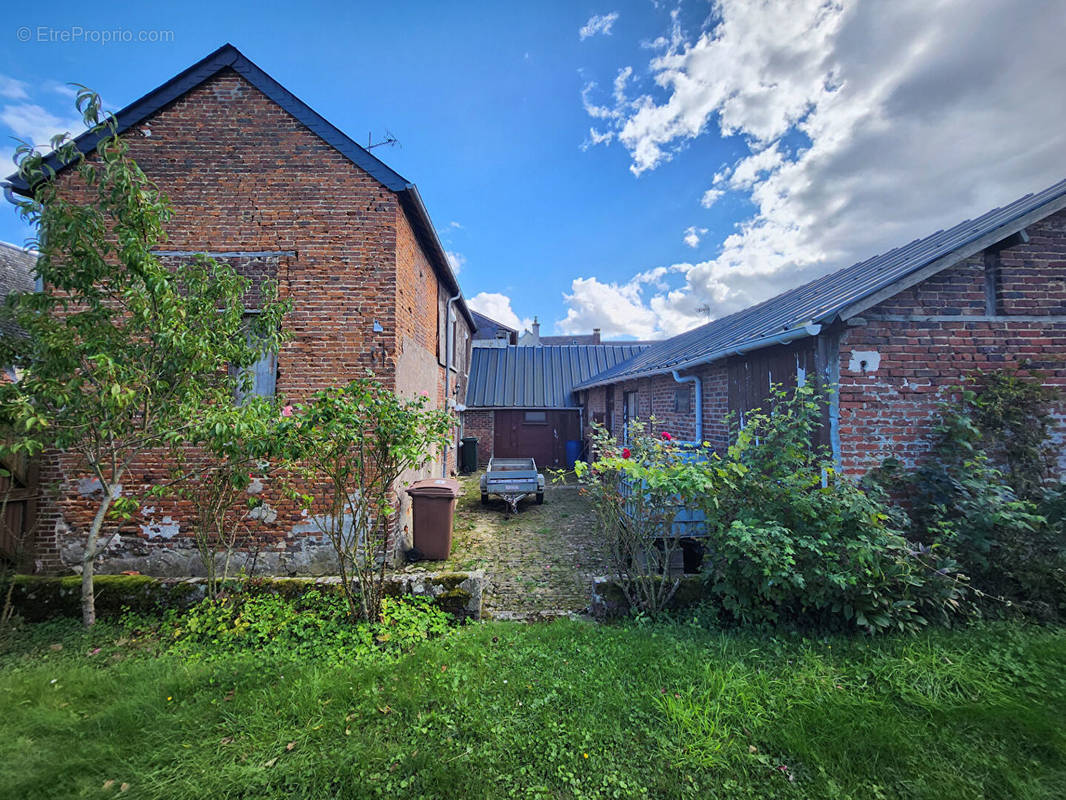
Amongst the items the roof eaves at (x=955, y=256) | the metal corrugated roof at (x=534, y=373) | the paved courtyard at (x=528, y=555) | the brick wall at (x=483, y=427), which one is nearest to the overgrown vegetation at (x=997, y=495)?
the roof eaves at (x=955, y=256)

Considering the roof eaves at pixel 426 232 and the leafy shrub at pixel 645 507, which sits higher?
the roof eaves at pixel 426 232

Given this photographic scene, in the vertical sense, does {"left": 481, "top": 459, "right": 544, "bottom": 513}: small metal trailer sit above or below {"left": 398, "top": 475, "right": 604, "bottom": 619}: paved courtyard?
above

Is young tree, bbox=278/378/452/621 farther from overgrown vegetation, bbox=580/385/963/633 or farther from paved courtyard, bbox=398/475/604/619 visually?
overgrown vegetation, bbox=580/385/963/633

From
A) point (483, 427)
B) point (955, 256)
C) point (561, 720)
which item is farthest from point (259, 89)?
point (483, 427)

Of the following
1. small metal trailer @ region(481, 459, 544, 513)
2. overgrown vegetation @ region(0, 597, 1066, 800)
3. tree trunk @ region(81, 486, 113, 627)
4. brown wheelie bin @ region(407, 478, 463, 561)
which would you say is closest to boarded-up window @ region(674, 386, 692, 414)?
small metal trailer @ region(481, 459, 544, 513)

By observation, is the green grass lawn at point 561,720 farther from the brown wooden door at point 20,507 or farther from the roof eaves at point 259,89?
the roof eaves at point 259,89

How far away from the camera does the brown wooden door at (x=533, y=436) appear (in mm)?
15797

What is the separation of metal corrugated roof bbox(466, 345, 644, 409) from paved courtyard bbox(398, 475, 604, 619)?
610 centimetres

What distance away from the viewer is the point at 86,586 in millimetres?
3938

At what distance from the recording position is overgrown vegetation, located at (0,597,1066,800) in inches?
92.5

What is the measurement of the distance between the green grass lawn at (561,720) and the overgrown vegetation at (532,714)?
1cm

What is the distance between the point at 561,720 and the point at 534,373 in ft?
49.3

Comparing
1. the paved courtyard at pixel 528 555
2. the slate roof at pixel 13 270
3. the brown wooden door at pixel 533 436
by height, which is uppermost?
the slate roof at pixel 13 270

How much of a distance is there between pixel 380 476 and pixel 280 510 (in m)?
2.54
